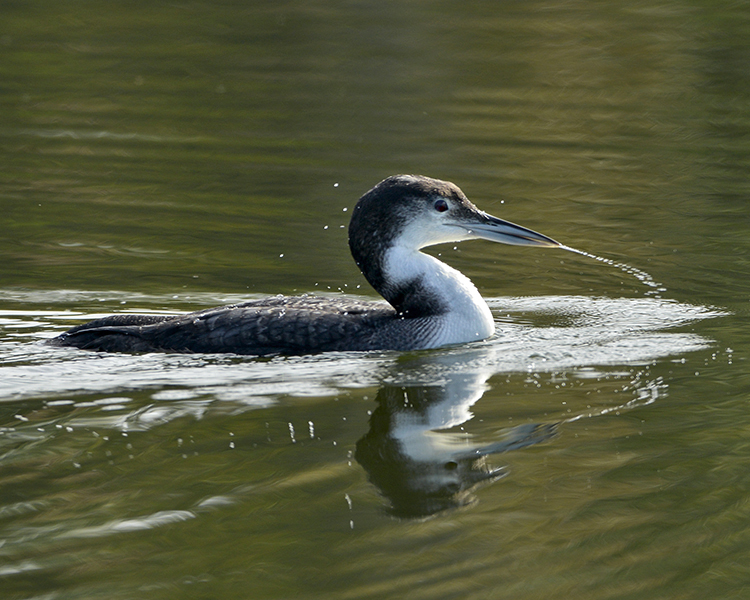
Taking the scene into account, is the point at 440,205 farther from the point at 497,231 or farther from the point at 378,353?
the point at 378,353

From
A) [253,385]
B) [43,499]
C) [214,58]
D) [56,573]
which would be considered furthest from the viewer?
[214,58]

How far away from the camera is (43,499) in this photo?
13.1 feet

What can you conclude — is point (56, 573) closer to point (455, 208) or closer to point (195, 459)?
point (195, 459)

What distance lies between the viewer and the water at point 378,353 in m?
3.70

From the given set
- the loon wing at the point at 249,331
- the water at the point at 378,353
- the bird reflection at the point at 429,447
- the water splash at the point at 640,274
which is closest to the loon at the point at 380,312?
the loon wing at the point at 249,331

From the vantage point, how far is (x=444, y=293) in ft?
19.4

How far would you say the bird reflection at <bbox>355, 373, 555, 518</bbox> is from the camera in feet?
13.6

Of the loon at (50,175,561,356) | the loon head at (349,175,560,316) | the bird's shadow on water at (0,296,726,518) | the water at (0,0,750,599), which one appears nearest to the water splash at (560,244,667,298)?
the water at (0,0,750,599)

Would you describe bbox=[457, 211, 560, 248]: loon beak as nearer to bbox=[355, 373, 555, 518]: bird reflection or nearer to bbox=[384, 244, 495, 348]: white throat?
bbox=[384, 244, 495, 348]: white throat

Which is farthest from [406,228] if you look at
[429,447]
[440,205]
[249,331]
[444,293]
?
[429,447]

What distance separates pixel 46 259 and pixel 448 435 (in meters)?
4.07

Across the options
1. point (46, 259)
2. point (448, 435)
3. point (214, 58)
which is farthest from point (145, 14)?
point (448, 435)

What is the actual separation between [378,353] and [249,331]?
0.69 metres

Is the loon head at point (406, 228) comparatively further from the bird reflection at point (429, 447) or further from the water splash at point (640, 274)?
the water splash at point (640, 274)
